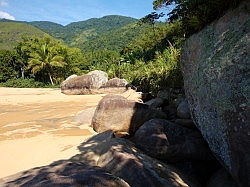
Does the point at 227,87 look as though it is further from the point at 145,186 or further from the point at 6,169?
the point at 6,169

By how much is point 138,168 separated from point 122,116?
3400 mm

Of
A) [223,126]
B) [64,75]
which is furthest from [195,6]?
[64,75]

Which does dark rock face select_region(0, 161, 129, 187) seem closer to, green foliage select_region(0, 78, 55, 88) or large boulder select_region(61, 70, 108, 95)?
large boulder select_region(61, 70, 108, 95)

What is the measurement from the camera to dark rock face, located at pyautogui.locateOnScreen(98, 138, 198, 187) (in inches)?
163

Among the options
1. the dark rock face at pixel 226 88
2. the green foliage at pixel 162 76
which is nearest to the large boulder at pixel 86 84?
the green foliage at pixel 162 76

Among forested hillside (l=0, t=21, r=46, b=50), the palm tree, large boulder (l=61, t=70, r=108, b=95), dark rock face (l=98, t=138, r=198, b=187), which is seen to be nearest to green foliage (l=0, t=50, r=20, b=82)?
the palm tree

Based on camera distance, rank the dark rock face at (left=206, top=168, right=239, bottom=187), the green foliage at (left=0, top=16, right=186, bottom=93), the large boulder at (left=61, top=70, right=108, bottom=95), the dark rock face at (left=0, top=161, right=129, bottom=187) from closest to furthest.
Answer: the dark rock face at (left=0, top=161, right=129, bottom=187) < the dark rock face at (left=206, top=168, right=239, bottom=187) < the green foliage at (left=0, top=16, right=186, bottom=93) < the large boulder at (left=61, top=70, right=108, bottom=95)

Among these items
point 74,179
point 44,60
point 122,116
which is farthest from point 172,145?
point 44,60

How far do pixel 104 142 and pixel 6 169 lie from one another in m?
2.02

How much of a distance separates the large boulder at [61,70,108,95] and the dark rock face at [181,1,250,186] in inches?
560

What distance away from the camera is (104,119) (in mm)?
7781

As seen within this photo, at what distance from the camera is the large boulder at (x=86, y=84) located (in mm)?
18922

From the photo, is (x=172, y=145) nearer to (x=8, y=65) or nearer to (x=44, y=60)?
(x=44, y=60)

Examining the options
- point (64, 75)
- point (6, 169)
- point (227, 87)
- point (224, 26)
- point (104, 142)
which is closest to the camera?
point (227, 87)
